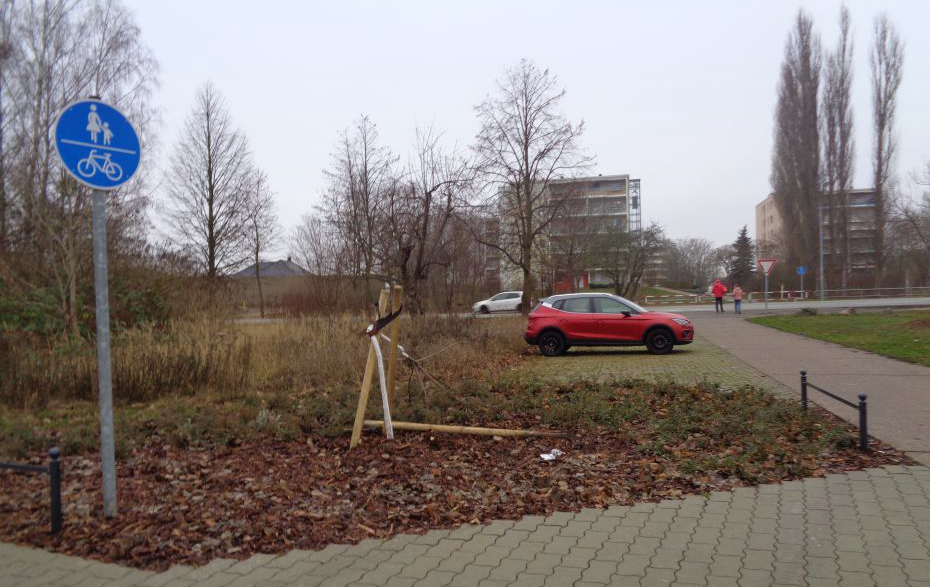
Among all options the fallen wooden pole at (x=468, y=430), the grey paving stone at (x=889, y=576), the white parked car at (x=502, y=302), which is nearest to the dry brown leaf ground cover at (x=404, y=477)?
the fallen wooden pole at (x=468, y=430)

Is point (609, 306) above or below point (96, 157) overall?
below

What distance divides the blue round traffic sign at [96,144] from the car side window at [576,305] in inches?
474

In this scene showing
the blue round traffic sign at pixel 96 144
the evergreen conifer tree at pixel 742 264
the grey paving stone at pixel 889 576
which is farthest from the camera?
the evergreen conifer tree at pixel 742 264

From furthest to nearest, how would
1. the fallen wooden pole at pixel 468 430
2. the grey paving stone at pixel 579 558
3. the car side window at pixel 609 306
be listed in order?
1. the car side window at pixel 609 306
2. the fallen wooden pole at pixel 468 430
3. the grey paving stone at pixel 579 558

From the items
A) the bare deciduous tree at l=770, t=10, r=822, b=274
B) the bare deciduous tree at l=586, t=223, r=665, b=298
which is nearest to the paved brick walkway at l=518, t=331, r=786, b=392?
the bare deciduous tree at l=586, t=223, r=665, b=298

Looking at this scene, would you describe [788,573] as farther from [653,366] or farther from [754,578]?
[653,366]

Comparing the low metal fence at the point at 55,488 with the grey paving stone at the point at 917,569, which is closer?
the grey paving stone at the point at 917,569

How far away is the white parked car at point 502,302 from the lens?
124ft

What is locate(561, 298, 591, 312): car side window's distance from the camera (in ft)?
51.4

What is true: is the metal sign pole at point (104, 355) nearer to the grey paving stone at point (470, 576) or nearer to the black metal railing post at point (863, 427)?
the grey paving stone at point (470, 576)

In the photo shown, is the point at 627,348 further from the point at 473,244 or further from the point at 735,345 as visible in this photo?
the point at 473,244

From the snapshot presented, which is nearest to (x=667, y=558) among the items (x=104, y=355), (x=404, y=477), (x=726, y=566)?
(x=726, y=566)

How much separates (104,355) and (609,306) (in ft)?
41.0

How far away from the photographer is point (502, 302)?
1540 inches
